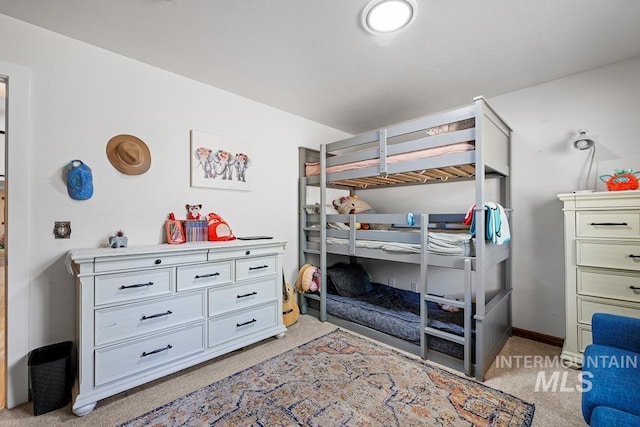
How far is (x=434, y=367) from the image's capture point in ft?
7.19

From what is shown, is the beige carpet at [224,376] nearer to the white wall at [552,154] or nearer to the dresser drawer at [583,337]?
the dresser drawer at [583,337]

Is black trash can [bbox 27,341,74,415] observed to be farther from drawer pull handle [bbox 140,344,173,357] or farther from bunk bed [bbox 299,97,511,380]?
bunk bed [bbox 299,97,511,380]

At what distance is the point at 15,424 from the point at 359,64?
329cm

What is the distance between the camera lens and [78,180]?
195 centimetres

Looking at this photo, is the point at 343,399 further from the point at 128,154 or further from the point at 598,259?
the point at 128,154

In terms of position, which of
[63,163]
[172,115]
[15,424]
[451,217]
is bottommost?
[15,424]

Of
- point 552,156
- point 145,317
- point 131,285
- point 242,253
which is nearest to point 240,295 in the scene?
point 242,253

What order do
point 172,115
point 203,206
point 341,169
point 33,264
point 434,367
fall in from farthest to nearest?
point 341,169 < point 203,206 < point 172,115 < point 434,367 < point 33,264

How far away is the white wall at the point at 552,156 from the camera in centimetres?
231

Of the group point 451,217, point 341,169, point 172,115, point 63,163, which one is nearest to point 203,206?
point 172,115

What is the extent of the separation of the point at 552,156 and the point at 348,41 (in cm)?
219

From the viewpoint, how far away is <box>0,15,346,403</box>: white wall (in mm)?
1852

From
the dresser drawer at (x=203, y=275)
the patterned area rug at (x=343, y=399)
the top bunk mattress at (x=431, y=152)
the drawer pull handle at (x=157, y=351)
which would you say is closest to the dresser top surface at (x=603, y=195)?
the top bunk mattress at (x=431, y=152)

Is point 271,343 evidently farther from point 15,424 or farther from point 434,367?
point 15,424
